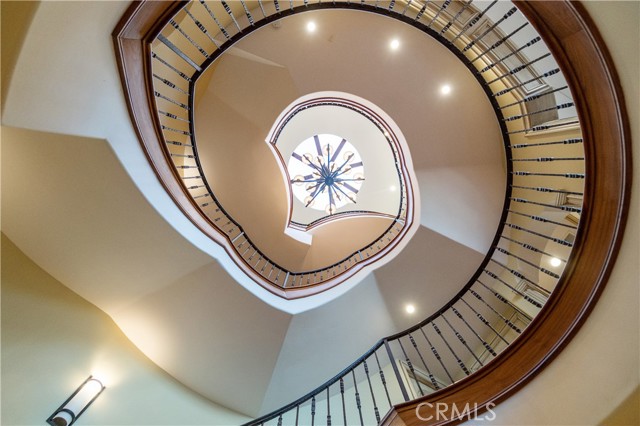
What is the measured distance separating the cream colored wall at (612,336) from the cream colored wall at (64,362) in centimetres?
341

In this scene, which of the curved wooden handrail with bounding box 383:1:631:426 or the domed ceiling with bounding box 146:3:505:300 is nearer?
the curved wooden handrail with bounding box 383:1:631:426

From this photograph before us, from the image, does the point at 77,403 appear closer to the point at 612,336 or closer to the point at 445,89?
the point at 612,336

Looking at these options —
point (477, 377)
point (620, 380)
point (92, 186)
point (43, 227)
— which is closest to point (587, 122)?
point (620, 380)

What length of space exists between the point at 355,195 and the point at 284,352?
523 centimetres

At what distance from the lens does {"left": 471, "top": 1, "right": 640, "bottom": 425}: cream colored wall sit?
1282mm

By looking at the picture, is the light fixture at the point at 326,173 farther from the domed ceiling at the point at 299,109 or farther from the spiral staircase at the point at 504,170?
the spiral staircase at the point at 504,170

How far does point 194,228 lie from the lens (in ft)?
9.61

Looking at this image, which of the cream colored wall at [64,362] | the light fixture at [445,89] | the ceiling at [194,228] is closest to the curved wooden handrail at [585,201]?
the ceiling at [194,228]

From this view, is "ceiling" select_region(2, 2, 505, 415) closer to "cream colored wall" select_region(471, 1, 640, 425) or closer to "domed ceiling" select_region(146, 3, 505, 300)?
"domed ceiling" select_region(146, 3, 505, 300)

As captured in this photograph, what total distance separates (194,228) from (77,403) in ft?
5.91

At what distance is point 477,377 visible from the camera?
205 centimetres

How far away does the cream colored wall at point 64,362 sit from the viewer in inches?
90.2

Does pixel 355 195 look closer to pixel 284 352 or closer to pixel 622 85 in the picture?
pixel 284 352

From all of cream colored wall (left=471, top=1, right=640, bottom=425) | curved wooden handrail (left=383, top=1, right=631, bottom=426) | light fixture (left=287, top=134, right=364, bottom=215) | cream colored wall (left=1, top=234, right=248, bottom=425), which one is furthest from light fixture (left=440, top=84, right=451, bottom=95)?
cream colored wall (left=1, top=234, right=248, bottom=425)
